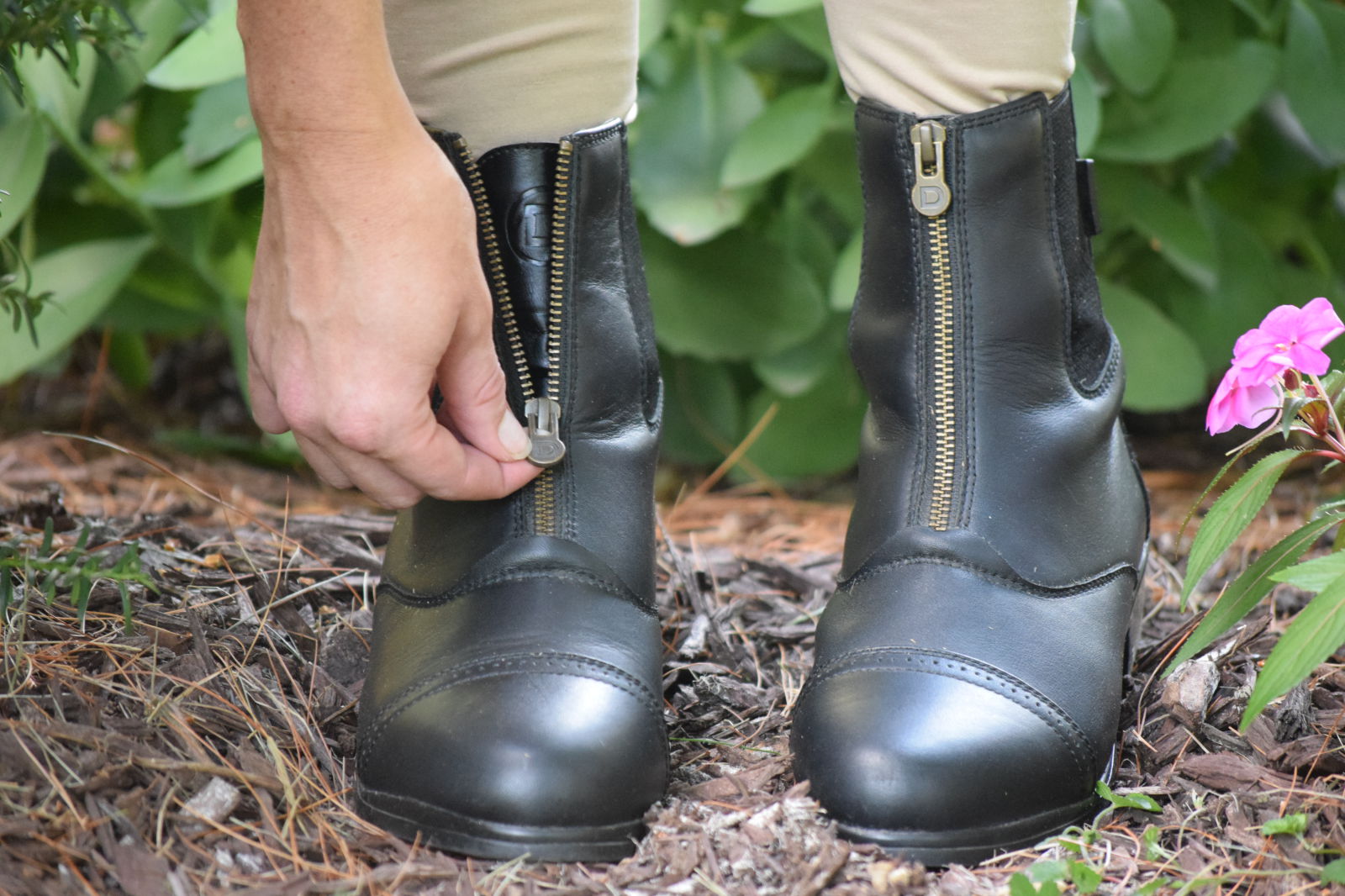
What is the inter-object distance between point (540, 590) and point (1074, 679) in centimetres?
37

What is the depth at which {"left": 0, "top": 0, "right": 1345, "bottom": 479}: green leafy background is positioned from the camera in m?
1.56

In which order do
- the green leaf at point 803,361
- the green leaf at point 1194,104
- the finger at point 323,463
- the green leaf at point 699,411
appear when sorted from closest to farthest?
the finger at point 323,463 → the green leaf at point 1194,104 → the green leaf at point 803,361 → the green leaf at point 699,411

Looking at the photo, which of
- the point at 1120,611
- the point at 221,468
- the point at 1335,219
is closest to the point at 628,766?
the point at 1120,611

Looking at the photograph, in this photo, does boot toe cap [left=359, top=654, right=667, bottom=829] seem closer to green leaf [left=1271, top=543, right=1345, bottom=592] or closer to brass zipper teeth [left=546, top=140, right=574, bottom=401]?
brass zipper teeth [left=546, top=140, right=574, bottom=401]

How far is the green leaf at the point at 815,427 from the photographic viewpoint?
6.31 feet

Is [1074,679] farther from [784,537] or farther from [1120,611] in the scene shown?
[784,537]

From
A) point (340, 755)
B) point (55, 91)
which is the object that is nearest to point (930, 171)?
point (340, 755)

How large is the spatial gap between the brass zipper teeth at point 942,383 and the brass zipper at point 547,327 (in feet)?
0.88

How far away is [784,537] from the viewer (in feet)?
5.17

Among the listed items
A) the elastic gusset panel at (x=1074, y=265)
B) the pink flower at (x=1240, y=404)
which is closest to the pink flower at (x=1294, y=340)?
the pink flower at (x=1240, y=404)

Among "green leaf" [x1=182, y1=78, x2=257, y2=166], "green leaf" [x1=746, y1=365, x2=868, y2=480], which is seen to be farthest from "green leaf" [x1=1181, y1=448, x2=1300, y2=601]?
"green leaf" [x1=182, y1=78, x2=257, y2=166]

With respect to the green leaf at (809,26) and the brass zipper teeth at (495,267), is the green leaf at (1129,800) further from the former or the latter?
the green leaf at (809,26)

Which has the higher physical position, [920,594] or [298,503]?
[920,594]

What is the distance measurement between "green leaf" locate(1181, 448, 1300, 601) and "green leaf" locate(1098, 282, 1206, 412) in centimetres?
93
